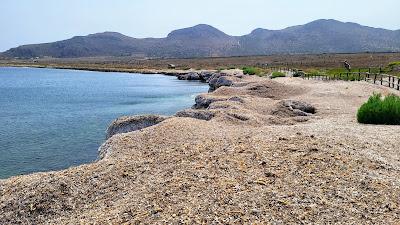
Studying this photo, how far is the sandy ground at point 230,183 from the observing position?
8.66 m

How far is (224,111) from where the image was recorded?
74.0 feet

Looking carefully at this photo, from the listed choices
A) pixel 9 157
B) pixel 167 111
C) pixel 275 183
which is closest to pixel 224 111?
pixel 9 157

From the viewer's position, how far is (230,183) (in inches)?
394

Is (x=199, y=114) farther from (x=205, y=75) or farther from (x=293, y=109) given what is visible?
(x=205, y=75)

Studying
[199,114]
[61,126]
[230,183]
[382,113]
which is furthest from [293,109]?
[61,126]

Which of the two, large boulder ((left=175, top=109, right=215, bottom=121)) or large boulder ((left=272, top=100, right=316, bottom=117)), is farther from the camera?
large boulder ((left=272, top=100, right=316, bottom=117))

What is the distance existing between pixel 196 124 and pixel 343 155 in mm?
8130

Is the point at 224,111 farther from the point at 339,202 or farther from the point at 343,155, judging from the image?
the point at 339,202

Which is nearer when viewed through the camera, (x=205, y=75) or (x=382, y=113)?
(x=382, y=113)

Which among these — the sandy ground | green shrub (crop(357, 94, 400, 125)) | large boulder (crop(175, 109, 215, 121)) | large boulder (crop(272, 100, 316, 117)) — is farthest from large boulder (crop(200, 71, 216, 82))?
the sandy ground

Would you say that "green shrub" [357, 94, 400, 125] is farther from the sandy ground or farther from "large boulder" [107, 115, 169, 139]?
"large boulder" [107, 115, 169, 139]

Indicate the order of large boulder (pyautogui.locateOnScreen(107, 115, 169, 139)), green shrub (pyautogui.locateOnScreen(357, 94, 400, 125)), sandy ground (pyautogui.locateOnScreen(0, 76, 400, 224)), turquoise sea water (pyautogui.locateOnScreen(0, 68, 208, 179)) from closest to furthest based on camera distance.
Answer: sandy ground (pyautogui.locateOnScreen(0, 76, 400, 224)) < green shrub (pyautogui.locateOnScreen(357, 94, 400, 125)) < large boulder (pyautogui.locateOnScreen(107, 115, 169, 139)) < turquoise sea water (pyautogui.locateOnScreen(0, 68, 208, 179))

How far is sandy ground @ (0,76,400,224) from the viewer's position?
8.66m

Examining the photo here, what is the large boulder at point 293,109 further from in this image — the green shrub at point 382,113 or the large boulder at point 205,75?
the large boulder at point 205,75
